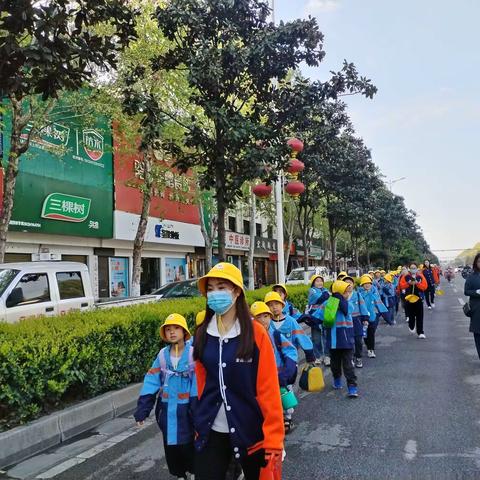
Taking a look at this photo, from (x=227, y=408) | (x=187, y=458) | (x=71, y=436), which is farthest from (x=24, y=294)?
(x=227, y=408)

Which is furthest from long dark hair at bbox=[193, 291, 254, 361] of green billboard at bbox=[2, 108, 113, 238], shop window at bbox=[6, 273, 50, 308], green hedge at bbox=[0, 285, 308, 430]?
green billboard at bbox=[2, 108, 113, 238]

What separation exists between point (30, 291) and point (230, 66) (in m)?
5.26

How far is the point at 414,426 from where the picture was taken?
5.45m

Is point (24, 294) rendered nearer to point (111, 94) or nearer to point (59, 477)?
point (59, 477)

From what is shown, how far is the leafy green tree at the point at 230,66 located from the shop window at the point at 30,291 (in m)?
3.26

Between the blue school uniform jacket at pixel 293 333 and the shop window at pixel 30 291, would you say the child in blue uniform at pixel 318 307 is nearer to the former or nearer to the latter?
the blue school uniform jacket at pixel 293 333

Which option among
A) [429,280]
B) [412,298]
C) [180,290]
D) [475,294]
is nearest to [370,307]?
[412,298]

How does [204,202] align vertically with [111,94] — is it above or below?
below

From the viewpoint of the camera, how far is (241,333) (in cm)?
276

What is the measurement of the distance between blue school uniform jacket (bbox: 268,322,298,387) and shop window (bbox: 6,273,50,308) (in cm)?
574

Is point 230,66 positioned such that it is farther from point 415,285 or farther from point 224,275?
point 224,275

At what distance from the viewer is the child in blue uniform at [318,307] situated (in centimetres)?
815

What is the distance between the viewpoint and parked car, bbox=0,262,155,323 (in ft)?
28.6

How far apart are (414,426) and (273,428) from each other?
11.1 feet
